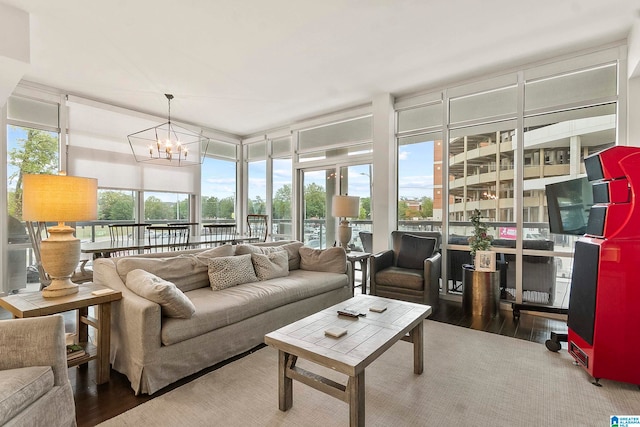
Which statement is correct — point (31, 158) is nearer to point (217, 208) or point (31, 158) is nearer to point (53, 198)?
point (217, 208)

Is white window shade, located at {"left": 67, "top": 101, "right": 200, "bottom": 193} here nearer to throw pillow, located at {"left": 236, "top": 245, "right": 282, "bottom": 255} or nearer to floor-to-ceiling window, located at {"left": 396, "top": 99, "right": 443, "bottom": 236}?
throw pillow, located at {"left": 236, "top": 245, "right": 282, "bottom": 255}

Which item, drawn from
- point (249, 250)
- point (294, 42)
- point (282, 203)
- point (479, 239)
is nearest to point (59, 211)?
point (249, 250)

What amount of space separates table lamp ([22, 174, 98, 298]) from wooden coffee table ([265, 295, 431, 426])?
155cm

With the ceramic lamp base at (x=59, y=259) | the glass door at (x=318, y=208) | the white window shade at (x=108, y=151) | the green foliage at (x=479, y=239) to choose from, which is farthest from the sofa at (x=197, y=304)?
the white window shade at (x=108, y=151)

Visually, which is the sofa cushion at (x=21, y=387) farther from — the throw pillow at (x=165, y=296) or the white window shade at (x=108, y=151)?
the white window shade at (x=108, y=151)

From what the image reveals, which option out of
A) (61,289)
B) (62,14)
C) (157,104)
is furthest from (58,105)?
(61,289)

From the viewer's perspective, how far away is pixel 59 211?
2.06 meters

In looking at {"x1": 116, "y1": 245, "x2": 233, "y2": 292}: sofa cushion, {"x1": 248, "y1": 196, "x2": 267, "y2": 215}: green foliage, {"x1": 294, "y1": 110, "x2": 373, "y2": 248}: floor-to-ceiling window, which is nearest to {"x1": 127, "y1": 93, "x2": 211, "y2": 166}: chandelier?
{"x1": 248, "y1": 196, "x2": 267, "y2": 215}: green foliage

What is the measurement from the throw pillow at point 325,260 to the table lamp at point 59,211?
2432mm

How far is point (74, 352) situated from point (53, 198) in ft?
3.53

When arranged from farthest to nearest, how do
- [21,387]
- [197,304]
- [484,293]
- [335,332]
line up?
[484,293] < [197,304] < [335,332] < [21,387]

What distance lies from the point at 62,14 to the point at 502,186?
523cm

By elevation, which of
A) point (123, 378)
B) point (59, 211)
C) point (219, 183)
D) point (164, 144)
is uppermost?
point (164, 144)

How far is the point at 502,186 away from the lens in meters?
4.14
